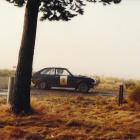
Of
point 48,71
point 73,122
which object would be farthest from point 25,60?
point 48,71

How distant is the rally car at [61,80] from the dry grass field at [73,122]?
11143 mm

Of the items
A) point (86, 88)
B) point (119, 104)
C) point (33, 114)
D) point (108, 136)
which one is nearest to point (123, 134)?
point (108, 136)

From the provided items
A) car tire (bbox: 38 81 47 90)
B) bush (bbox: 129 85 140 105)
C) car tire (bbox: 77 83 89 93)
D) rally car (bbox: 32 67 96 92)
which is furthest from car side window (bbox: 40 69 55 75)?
bush (bbox: 129 85 140 105)

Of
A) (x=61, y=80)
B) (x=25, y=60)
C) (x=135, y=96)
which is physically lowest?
(x=135, y=96)

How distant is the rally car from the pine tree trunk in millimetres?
14292

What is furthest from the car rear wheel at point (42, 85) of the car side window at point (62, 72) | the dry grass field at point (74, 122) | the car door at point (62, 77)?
the dry grass field at point (74, 122)

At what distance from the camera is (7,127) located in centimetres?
1459

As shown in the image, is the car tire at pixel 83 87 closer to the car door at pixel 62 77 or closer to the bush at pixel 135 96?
the car door at pixel 62 77

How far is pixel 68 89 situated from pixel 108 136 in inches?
843

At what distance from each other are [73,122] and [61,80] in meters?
17.0

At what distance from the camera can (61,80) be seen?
106ft

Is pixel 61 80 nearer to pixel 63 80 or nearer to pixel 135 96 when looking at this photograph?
pixel 63 80

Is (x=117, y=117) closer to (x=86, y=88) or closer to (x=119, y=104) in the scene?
(x=119, y=104)

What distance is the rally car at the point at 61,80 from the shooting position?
105ft
